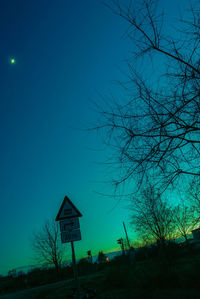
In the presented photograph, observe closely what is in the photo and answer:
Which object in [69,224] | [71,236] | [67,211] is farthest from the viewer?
[67,211]

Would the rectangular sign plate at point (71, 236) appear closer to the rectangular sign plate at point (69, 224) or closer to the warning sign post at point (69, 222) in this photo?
the warning sign post at point (69, 222)

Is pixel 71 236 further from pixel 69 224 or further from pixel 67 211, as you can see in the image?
pixel 67 211

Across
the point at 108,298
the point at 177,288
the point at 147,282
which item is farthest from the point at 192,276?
the point at 108,298

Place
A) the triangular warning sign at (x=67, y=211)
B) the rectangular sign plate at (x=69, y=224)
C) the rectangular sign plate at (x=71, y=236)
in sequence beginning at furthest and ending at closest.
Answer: the triangular warning sign at (x=67, y=211) < the rectangular sign plate at (x=69, y=224) < the rectangular sign plate at (x=71, y=236)

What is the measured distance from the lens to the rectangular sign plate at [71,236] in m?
5.87

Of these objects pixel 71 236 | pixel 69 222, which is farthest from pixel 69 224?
pixel 71 236

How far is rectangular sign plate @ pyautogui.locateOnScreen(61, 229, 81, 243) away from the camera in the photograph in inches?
231

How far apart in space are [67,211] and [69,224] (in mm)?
350

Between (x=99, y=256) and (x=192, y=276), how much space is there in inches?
1736

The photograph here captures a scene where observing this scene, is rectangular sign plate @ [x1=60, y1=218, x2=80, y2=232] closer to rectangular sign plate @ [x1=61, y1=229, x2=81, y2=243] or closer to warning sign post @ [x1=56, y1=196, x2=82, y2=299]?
warning sign post @ [x1=56, y1=196, x2=82, y2=299]

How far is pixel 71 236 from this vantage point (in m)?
5.93

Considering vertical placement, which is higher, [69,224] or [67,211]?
[67,211]

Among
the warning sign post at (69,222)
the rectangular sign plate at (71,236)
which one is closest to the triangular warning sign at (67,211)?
the warning sign post at (69,222)

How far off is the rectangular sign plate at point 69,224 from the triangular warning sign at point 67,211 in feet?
0.36
